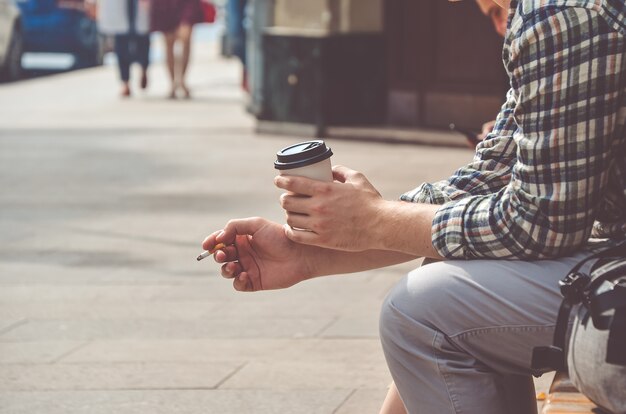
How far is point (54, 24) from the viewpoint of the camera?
1839cm

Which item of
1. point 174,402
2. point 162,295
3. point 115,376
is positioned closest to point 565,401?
point 174,402

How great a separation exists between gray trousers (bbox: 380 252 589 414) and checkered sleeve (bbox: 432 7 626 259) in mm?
82

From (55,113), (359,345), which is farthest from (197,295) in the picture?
(55,113)

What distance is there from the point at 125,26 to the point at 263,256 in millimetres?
12786

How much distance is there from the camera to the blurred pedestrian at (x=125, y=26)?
50.0 ft

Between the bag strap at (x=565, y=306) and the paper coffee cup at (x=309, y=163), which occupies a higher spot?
the paper coffee cup at (x=309, y=163)

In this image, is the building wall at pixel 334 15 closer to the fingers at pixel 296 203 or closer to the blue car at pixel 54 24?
the blue car at pixel 54 24

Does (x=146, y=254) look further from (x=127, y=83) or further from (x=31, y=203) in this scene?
(x=127, y=83)

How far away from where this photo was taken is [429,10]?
11273 millimetres

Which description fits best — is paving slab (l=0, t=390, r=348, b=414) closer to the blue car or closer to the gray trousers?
the gray trousers

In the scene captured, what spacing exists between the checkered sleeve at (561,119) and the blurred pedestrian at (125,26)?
13.2 metres

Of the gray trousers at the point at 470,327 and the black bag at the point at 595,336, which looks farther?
the gray trousers at the point at 470,327

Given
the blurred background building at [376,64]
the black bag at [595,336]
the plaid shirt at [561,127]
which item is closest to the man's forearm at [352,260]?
the plaid shirt at [561,127]

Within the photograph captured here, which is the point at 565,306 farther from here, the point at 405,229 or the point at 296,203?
the point at 296,203
